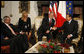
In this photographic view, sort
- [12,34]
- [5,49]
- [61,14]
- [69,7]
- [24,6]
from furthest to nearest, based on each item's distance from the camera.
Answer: [24,6] → [69,7] → [61,14] → [12,34] → [5,49]

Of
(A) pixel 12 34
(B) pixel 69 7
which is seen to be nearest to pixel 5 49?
(A) pixel 12 34

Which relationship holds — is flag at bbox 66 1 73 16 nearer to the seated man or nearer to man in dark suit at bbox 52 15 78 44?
man in dark suit at bbox 52 15 78 44

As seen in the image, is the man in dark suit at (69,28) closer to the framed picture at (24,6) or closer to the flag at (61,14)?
the flag at (61,14)

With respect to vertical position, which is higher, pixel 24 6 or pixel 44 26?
pixel 24 6

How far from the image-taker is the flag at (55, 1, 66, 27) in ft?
17.3

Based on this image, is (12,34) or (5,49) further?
(12,34)

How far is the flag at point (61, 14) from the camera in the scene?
17.3 ft

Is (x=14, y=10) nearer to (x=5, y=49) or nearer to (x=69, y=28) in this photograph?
(x=69, y=28)

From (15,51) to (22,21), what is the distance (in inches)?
67.2

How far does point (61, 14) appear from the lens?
543 cm

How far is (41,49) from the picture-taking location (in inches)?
120

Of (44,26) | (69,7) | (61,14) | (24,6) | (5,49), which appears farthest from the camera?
(24,6)

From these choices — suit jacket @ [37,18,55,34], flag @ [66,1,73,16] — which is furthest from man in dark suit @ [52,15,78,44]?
flag @ [66,1,73,16]

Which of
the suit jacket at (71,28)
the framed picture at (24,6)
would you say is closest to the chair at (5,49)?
the suit jacket at (71,28)
